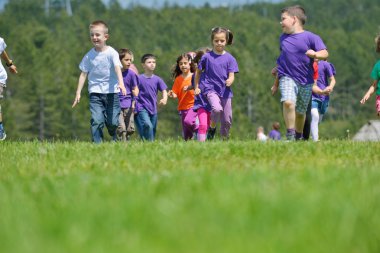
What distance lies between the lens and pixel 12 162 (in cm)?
889

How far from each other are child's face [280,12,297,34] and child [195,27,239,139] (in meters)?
1.65

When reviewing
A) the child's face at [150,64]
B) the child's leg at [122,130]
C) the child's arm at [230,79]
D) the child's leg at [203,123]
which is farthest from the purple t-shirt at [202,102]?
the child's face at [150,64]

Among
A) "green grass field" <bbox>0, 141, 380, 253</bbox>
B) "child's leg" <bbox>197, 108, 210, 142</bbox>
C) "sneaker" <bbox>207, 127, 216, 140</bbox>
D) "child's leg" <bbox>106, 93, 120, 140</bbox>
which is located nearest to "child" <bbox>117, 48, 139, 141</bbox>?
"sneaker" <bbox>207, 127, 216, 140</bbox>

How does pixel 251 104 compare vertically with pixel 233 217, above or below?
below

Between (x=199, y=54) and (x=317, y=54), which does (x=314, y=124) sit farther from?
(x=317, y=54)

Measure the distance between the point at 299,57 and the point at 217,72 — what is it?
2038 mm

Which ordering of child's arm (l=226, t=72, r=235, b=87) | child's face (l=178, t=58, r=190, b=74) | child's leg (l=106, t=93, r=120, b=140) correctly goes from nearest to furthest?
child's leg (l=106, t=93, r=120, b=140), child's arm (l=226, t=72, r=235, b=87), child's face (l=178, t=58, r=190, b=74)

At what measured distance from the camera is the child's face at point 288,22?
13.2 m

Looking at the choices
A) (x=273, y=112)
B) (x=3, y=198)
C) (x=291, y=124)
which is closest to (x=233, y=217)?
(x=3, y=198)

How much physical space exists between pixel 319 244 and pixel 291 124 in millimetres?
9207

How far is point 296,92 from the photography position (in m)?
13.1

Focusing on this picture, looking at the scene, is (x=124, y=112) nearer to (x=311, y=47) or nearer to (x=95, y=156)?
(x=311, y=47)

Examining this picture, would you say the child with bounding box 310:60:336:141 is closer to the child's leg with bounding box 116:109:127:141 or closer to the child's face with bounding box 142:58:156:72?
the child's face with bounding box 142:58:156:72

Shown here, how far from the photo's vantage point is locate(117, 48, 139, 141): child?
17.3 m
